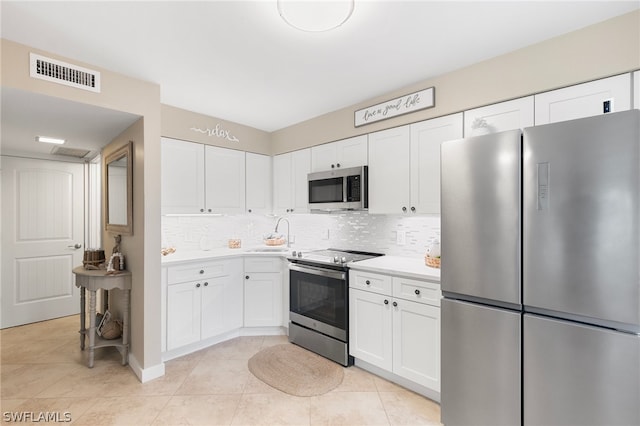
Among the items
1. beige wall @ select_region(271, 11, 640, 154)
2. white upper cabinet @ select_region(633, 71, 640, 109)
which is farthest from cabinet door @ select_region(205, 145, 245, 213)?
white upper cabinet @ select_region(633, 71, 640, 109)

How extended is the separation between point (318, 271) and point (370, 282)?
576mm

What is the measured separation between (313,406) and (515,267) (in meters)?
1.62

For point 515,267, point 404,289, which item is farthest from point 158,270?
point 515,267

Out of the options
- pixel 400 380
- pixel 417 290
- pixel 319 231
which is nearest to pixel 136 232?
pixel 319 231

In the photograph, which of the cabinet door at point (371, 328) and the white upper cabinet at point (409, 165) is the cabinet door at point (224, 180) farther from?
the cabinet door at point (371, 328)

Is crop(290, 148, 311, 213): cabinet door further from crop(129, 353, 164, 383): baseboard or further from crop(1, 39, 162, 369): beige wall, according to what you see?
crop(129, 353, 164, 383): baseboard

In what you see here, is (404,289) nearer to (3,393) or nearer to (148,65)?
(148,65)

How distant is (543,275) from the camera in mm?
1470

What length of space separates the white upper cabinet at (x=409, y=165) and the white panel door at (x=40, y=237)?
Result: 4055mm

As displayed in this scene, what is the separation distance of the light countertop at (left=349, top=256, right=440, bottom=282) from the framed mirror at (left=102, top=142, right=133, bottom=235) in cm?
204

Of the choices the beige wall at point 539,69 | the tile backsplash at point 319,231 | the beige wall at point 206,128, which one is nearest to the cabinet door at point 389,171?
the beige wall at point 539,69

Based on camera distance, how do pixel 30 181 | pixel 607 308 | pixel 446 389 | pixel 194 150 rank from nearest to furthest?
1. pixel 607 308
2. pixel 446 389
3. pixel 194 150
4. pixel 30 181

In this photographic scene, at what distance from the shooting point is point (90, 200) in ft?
14.0

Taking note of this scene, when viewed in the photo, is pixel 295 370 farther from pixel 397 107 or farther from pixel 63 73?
pixel 63 73
